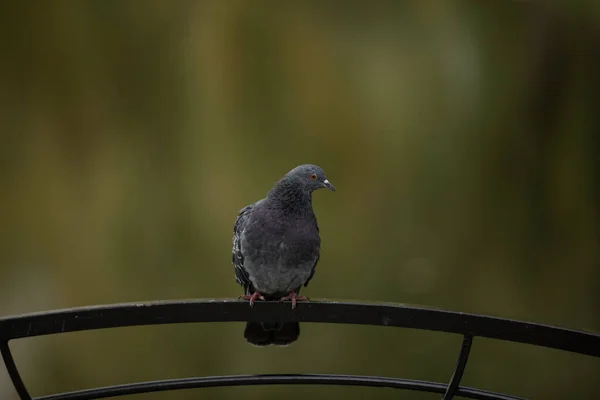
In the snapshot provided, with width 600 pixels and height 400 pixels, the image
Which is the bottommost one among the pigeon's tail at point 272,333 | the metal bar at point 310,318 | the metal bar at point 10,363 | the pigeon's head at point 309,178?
the pigeon's tail at point 272,333

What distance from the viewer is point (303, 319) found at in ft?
6.05

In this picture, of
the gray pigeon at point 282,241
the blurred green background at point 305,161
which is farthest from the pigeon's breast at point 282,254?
the blurred green background at point 305,161

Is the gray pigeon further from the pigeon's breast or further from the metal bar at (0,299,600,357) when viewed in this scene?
the metal bar at (0,299,600,357)

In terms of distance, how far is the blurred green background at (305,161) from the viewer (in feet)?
14.5

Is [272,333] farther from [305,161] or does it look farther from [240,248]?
[305,161]

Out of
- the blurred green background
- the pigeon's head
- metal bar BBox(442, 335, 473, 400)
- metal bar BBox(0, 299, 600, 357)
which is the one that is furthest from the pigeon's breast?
the blurred green background

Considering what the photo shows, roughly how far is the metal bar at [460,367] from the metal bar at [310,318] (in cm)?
3

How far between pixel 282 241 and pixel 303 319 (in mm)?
1077

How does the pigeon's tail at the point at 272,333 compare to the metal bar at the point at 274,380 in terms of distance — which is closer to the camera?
the metal bar at the point at 274,380

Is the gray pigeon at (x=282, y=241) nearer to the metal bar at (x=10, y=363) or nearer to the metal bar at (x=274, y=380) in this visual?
the metal bar at (x=274, y=380)

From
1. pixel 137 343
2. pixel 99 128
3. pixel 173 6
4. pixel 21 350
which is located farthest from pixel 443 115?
pixel 21 350

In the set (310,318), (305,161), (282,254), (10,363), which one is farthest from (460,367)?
(305,161)

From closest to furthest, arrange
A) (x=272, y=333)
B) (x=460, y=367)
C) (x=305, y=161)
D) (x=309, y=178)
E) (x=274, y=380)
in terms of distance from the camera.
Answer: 1. (x=460, y=367)
2. (x=274, y=380)
3. (x=309, y=178)
4. (x=272, y=333)
5. (x=305, y=161)

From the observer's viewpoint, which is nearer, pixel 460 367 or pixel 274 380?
pixel 460 367
